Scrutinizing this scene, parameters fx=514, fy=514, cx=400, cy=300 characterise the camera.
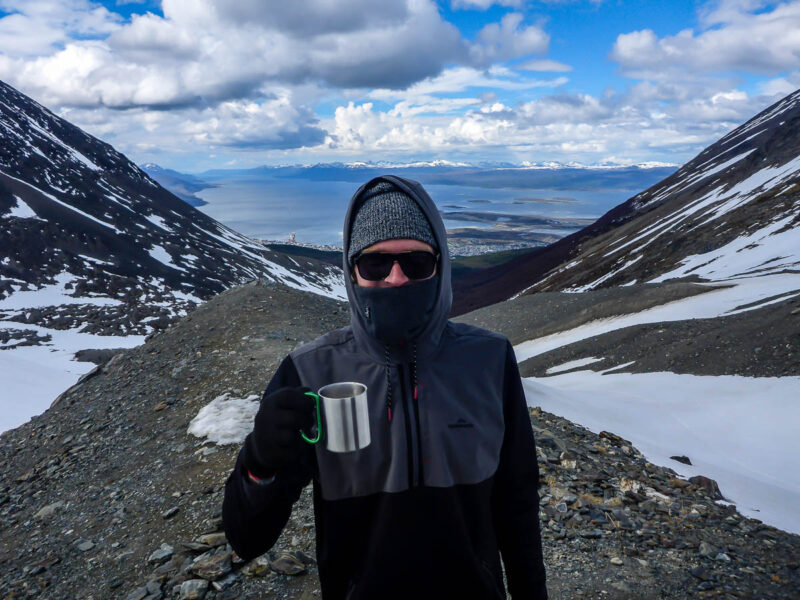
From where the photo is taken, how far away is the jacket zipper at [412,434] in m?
2.45

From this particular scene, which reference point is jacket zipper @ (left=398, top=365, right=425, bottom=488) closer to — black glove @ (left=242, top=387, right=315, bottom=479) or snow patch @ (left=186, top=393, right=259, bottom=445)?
black glove @ (left=242, top=387, right=315, bottom=479)

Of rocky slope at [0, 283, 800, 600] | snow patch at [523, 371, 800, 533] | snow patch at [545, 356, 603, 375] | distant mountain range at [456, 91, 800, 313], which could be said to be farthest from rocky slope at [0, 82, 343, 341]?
snow patch at [523, 371, 800, 533]

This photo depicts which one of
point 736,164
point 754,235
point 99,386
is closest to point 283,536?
point 99,386

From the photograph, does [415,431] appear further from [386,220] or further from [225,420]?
[225,420]

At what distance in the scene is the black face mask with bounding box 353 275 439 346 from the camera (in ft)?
8.32

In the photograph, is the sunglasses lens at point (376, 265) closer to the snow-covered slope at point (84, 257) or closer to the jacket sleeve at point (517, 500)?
the jacket sleeve at point (517, 500)

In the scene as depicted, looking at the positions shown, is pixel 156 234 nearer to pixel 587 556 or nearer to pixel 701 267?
pixel 701 267

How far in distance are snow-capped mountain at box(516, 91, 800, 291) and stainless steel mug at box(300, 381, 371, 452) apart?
30.0 m

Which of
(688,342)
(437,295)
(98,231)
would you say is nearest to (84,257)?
(98,231)

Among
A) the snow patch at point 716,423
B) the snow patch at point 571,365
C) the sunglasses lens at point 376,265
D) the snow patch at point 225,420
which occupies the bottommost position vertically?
the snow patch at point 571,365

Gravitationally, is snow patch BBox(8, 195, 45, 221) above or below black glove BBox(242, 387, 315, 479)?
above

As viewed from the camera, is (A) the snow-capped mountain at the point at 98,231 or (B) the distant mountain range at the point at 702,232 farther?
(A) the snow-capped mountain at the point at 98,231

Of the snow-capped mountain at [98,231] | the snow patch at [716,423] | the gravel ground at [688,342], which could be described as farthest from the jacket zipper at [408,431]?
the snow-capped mountain at [98,231]

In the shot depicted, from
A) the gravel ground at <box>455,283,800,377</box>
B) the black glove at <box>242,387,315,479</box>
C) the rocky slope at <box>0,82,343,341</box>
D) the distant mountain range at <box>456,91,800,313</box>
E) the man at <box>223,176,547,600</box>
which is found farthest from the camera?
the rocky slope at <box>0,82,343,341</box>
